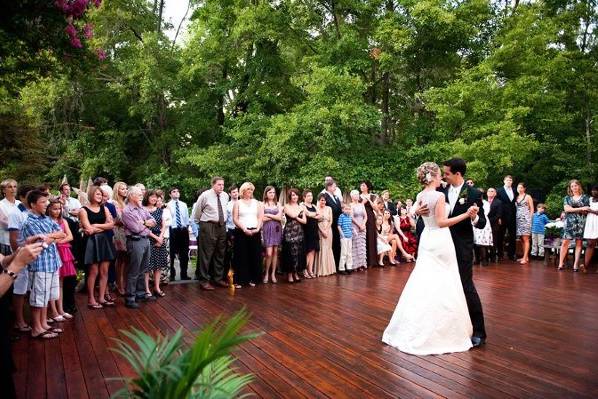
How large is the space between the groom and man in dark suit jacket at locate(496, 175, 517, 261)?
654cm

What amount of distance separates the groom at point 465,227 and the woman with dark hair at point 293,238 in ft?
13.3

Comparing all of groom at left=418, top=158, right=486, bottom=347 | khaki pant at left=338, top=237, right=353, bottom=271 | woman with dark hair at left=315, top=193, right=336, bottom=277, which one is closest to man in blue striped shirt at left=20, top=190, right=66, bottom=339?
groom at left=418, top=158, right=486, bottom=347

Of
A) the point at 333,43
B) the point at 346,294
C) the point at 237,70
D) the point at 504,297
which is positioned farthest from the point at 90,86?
the point at 504,297

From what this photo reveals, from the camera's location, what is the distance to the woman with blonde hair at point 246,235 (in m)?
7.55

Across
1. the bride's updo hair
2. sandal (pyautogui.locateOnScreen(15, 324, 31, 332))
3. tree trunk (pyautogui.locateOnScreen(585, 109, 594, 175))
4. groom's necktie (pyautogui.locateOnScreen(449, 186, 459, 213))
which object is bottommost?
sandal (pyautogui.locateOnScreen(15, 324, 31, 332))

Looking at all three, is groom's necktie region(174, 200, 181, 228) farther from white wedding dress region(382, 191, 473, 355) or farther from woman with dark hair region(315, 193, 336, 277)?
white wedding dress region(382, 191, 473, 355)

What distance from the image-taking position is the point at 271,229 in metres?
8.03

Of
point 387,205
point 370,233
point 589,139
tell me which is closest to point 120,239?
point 370,233

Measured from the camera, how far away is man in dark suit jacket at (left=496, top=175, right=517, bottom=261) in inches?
406

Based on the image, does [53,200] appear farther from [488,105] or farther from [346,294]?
[488,105]

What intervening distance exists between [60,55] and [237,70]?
1301 centimetres

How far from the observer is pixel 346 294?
682 centimetres

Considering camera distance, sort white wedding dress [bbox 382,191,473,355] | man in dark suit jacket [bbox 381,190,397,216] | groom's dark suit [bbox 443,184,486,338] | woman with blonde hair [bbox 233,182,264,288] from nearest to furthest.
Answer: white wedding dress [bbox 382,191,473,355] < groom's dark suit [bbox 443,184,486,338] < woman with blonde hair [bbox 233,182,264,288] < man in dark suit jacket [bbox 381,190,397,216]

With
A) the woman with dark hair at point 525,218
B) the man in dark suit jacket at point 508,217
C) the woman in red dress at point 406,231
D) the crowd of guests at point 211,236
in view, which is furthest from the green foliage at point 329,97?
the crowd of guests at point 211,236
